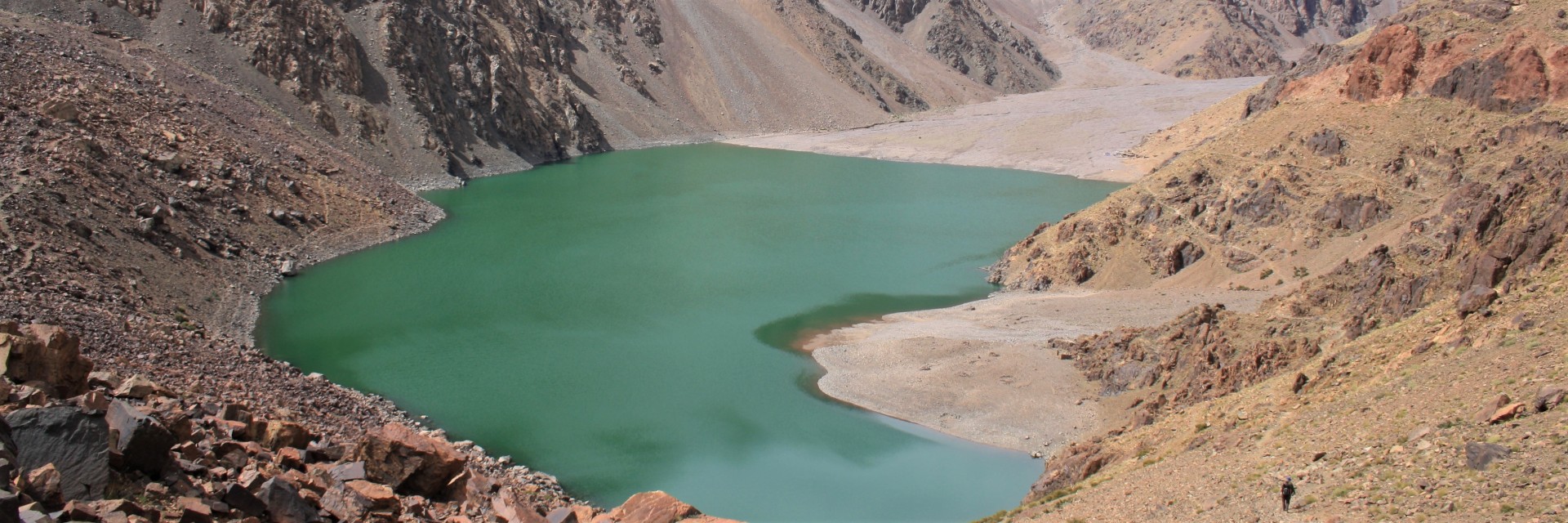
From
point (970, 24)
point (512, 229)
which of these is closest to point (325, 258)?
point (512, 229)

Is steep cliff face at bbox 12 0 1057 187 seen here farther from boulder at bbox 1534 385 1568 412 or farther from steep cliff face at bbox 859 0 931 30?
boulder at bbox 1534 385 1568 412

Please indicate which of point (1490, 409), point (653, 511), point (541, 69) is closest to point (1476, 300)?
point (1490, 409)

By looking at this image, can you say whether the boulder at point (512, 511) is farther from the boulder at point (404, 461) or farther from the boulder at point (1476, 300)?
the boulder at point (1476, 300)

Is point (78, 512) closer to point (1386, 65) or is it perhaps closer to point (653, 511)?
point (653, 511)

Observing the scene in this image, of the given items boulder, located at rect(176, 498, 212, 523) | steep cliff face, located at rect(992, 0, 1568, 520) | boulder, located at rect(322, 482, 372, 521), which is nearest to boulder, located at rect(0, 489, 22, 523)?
boulder, located at rect(176, 498, 212, 523)

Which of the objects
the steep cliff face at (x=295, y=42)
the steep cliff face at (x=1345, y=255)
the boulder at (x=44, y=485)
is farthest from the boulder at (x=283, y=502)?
the steep cliff face at (x=295, y=42)
